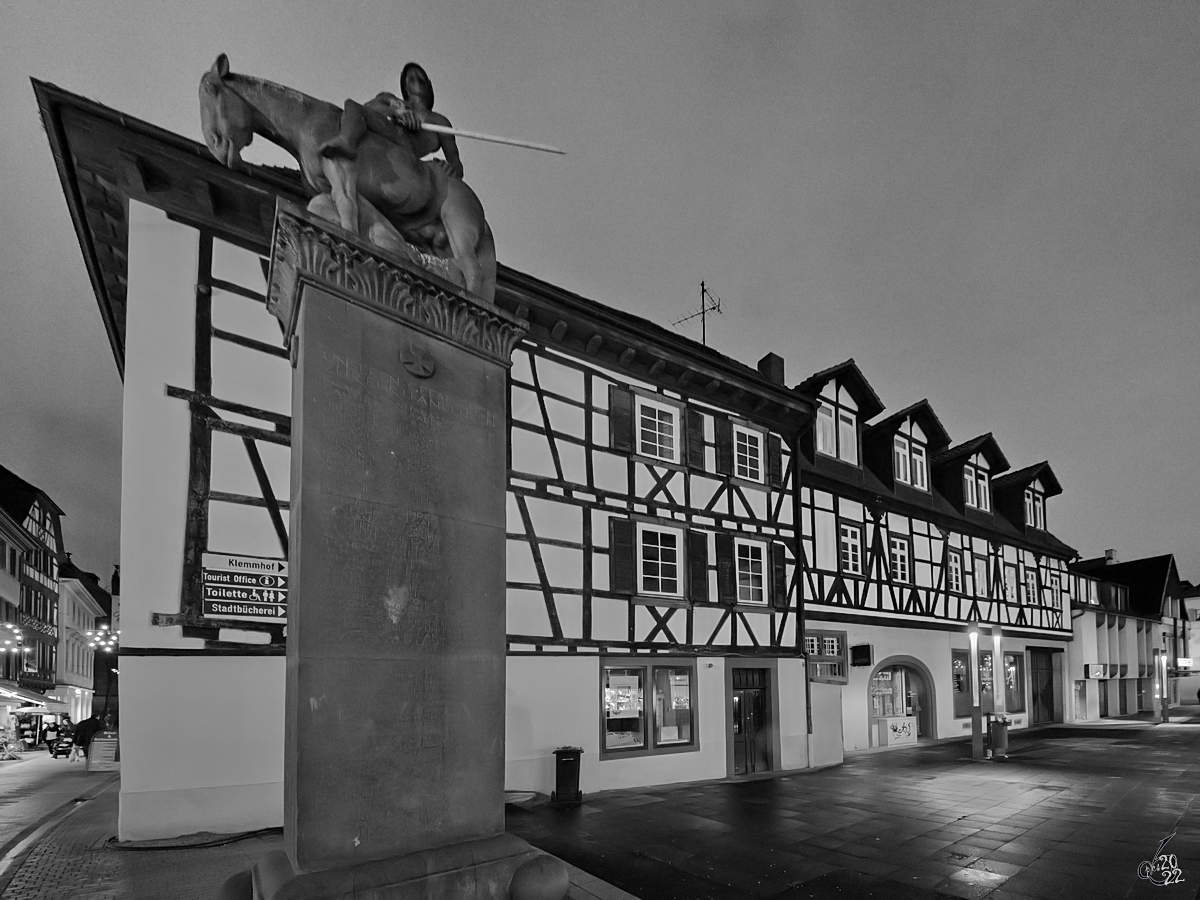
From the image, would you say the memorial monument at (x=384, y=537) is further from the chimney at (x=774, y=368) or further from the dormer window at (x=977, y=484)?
the dormer window at (x=977, y=484)

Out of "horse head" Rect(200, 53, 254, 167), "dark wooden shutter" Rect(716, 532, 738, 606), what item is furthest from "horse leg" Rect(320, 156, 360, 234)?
"dark wooden shutter" Rect(716, 532, 738, 606)

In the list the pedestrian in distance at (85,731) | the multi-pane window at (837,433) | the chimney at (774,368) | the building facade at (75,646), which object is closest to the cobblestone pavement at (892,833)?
the multi-pane window at (837,433)

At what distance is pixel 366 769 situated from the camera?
15.1 feet

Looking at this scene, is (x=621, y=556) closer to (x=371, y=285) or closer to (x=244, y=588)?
(x=244, y=588)

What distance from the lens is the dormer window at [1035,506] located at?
33375mm

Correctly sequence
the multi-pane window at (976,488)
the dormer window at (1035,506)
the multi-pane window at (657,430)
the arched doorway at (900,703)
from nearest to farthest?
1. the multi-pane window at (657,430)
2. the arched doorway at (900,703)
3. the multi-pane window at (976,488)
4. the dormer window at (1035,506)

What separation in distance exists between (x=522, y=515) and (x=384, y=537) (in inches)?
357

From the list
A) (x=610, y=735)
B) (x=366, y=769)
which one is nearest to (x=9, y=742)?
(x=610, y=735)

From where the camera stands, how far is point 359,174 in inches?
214

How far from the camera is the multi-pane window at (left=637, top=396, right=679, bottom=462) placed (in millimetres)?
16469

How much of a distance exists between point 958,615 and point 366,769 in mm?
26712

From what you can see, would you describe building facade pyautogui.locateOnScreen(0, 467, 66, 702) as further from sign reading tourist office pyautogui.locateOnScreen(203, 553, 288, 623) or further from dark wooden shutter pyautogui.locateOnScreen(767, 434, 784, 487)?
dark wooden shutter pyautogui.locateOnScreen(767, 434, 784, 487)

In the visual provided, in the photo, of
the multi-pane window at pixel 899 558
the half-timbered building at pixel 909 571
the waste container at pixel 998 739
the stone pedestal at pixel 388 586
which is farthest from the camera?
the multi-pane window at pixel 899 558

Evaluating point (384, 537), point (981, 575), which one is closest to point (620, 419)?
point (384, 537)
